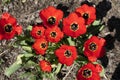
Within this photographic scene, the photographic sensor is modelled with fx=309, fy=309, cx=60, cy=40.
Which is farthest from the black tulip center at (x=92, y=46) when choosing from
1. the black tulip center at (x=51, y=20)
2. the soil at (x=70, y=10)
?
the soil at (x=70, y=10)

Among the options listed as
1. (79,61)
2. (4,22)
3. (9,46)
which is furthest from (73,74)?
(4,22)

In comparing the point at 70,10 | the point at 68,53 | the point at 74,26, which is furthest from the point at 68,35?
the point at 70,10

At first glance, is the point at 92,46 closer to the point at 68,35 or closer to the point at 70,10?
the point at 68,35

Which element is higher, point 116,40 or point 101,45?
point 101,45

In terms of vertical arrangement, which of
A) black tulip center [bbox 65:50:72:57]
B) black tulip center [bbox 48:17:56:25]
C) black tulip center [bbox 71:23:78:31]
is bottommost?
black tulip center [bbox 65:50:72:57]

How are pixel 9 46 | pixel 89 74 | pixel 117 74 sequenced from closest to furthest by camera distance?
pixel 89 74, pixel 117 74, pixel 9 46

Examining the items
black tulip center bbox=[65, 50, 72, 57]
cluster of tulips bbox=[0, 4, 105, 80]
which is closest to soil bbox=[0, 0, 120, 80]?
cluster of tulips bbox=[0, 4, 105, 80]

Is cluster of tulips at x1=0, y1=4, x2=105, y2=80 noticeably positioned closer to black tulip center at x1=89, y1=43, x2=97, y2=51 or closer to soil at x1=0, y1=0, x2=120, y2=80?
black tulip center at x1=89, y1=43, x2=97, y2=51

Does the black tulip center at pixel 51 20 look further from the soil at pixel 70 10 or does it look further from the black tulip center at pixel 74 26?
the soil at pixel 70 10

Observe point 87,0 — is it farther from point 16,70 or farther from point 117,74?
point 16,70
